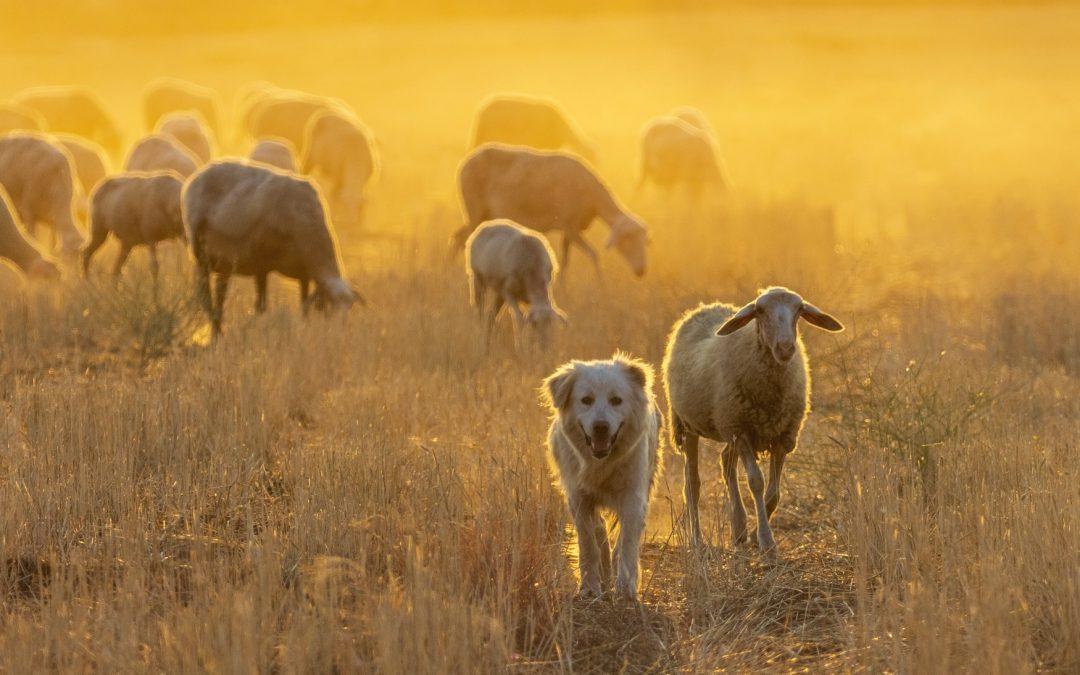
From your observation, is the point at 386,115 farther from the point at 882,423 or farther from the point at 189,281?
the point at 882,423

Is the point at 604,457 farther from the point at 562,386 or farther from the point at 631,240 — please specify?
the point at 631,240

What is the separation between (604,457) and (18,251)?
33.3 feet

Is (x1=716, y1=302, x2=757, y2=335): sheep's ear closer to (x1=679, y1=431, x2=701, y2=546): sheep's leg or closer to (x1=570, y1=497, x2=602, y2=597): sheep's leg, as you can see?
(x1=679, y1=431, x2=701, y2=546): sheep's leg

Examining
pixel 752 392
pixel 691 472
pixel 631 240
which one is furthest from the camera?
pixel 631 240

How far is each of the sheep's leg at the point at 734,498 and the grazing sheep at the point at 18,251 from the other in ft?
29.8

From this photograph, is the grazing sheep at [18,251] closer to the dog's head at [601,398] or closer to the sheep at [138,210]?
the sheep at [138,210]

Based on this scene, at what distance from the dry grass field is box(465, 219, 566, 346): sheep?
1.29 ft

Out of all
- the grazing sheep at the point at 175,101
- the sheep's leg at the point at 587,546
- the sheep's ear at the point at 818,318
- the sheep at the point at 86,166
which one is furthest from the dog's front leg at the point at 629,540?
the grazing sheep at the point at 175,101

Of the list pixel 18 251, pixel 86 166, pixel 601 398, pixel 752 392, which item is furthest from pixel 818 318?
pixel 86 166

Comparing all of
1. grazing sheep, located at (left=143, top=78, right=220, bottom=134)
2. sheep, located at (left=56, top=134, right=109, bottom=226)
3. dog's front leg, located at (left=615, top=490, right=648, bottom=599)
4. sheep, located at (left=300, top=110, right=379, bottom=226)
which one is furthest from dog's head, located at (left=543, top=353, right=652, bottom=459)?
grazing sheep, located at (left=143, top=78, right=220, bottom=134)

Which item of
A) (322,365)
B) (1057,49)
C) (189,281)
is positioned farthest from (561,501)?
(1057,49)

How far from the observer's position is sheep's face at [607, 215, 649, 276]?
17109 millimetres

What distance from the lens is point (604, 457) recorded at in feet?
21.5

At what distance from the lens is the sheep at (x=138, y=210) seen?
15367 mm
